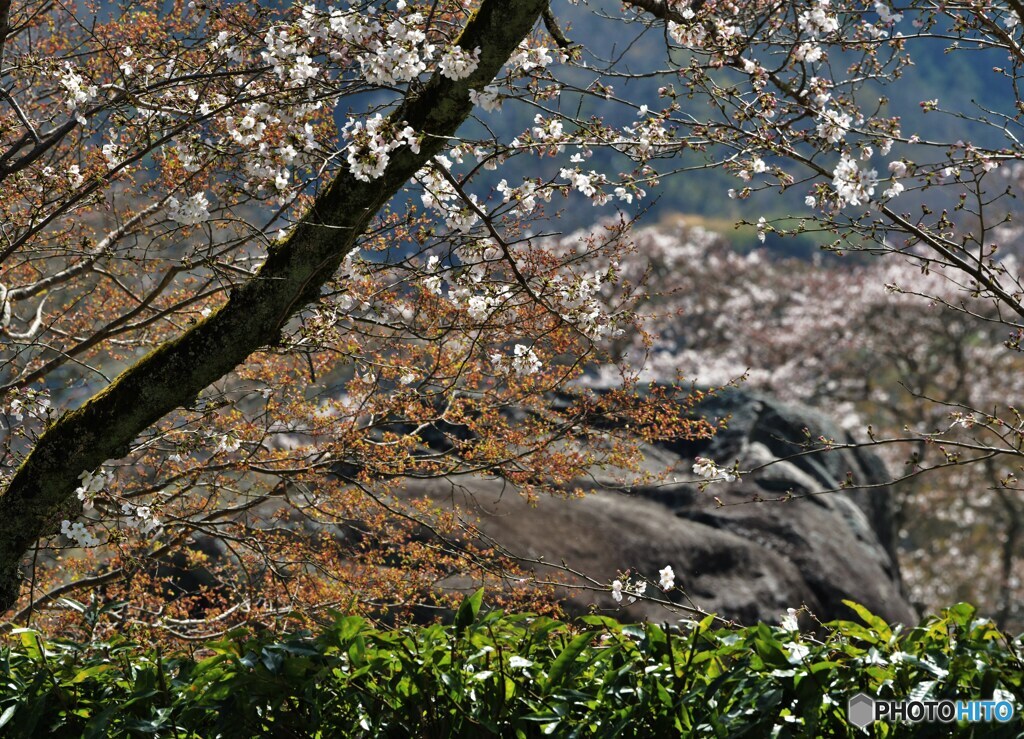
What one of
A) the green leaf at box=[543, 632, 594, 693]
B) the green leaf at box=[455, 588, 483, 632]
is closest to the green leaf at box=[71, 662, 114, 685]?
the green leaf at box=[455, 588, 483, 632]

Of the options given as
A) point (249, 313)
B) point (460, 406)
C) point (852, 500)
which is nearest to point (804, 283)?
point (852, 500)

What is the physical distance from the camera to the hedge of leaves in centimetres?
314

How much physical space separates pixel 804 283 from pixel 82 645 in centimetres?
2682

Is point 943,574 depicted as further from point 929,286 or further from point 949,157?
point 949,157

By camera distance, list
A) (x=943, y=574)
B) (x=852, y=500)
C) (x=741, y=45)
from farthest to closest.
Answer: (x=943, y=574)
(x=852, y=500)
(x=741, y=45)

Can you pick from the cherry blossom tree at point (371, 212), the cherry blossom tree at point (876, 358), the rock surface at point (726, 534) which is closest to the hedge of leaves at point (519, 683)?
the cherry blossom tree at point (371, 212)

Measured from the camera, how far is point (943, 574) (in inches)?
1025

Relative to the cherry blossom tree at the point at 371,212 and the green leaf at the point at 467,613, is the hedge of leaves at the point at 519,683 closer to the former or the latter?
the green leaf at the point at 467,613
